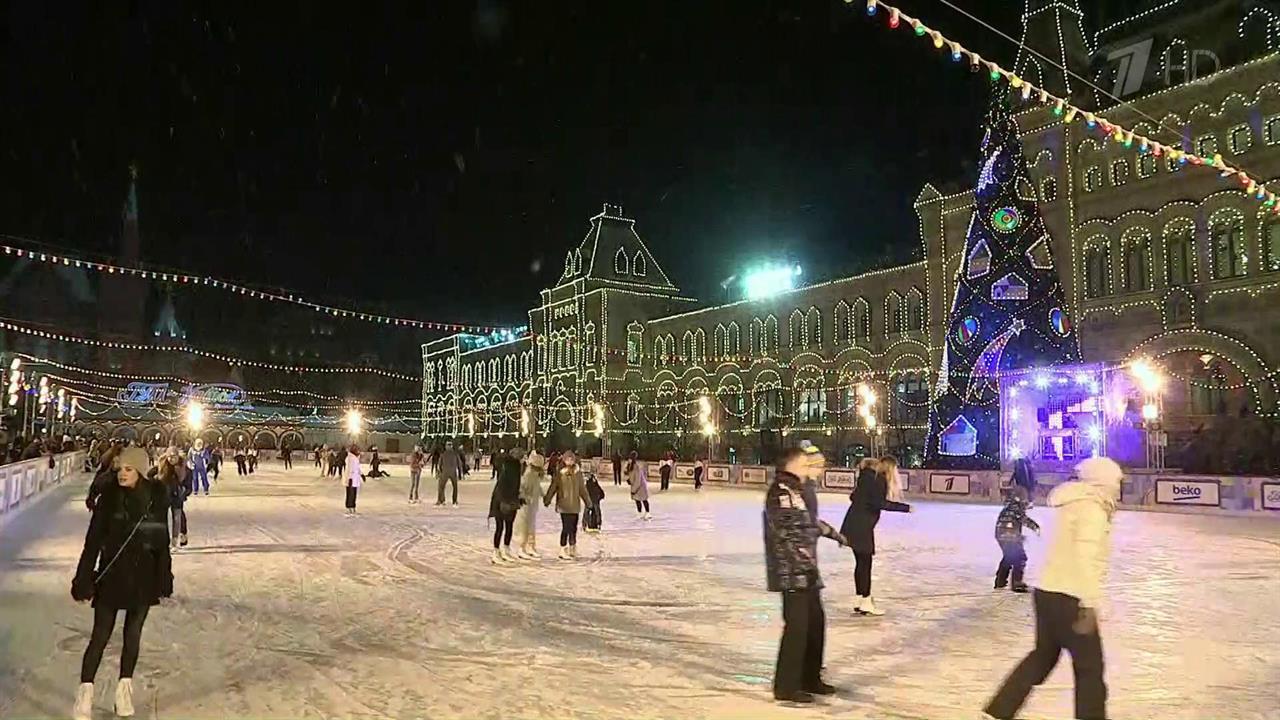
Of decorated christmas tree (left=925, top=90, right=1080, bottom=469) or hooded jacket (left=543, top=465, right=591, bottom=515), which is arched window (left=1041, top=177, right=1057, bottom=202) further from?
hooded jacket (left=543, top=465, right=591, bottom=515)

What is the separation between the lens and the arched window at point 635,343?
5656cm

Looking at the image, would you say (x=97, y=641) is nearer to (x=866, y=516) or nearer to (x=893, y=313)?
Answer: (x=866, y=516)

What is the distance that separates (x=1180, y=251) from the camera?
26.8 meters

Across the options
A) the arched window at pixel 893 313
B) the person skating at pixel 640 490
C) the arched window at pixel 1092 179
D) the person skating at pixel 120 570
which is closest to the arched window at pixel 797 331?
the arched window at pixel 893 313

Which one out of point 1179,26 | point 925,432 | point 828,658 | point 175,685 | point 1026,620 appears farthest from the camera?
point 925,432

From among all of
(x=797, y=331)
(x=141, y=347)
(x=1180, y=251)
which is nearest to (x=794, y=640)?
(x=1180, y=251)

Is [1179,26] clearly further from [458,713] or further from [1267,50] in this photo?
[458,713]

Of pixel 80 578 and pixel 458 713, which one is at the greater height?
pixel 80 578

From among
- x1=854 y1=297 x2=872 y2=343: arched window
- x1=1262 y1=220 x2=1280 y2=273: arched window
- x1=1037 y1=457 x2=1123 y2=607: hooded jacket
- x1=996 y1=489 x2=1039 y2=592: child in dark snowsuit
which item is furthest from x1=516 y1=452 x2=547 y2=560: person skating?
x1=854 y1=297 x2=872 y2=343: arched window

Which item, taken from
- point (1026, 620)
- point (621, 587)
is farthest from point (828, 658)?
point (621, 587)

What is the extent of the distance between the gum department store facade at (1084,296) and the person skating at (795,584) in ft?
69.3

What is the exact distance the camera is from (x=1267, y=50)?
25453 millimetres

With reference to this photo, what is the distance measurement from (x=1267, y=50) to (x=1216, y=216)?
4.39m

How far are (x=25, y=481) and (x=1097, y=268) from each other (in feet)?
91.8
